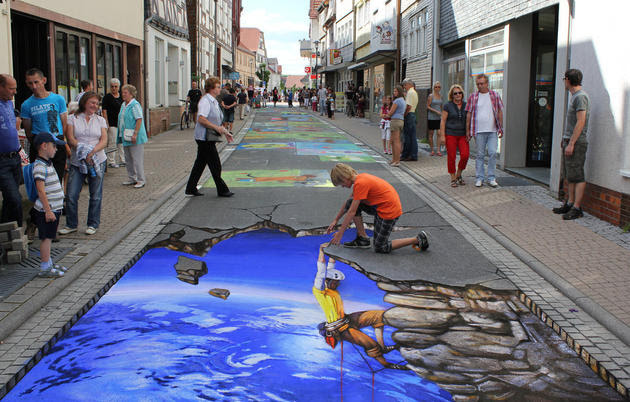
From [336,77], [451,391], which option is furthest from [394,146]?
[336,77]

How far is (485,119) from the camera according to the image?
33.9ft

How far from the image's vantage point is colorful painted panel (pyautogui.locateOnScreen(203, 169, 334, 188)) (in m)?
11.3

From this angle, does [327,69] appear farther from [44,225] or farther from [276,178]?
[44,225]

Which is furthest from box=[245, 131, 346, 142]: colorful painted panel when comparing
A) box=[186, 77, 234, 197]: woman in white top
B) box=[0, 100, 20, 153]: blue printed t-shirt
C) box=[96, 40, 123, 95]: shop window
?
box=[0, 100, 20, 153]: blue printed t-shirt

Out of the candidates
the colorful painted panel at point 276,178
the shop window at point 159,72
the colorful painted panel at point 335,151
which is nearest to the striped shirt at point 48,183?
the colorful painted panel at point 276,178

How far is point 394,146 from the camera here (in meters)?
13.9

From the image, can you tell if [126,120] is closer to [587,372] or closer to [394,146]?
[394,146]

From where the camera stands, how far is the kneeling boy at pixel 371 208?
607 centimetres

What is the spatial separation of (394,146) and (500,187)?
349 centimetres

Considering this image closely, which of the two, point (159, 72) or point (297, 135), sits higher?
point (159, 72)

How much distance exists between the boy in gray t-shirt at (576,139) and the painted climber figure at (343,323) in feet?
13.0

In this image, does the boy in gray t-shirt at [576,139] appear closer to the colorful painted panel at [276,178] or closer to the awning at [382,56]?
the colorful painted panel at [276,178]

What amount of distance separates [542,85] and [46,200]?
413 inches

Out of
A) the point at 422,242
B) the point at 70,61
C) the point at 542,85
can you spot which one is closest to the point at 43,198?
the point at 422,242
